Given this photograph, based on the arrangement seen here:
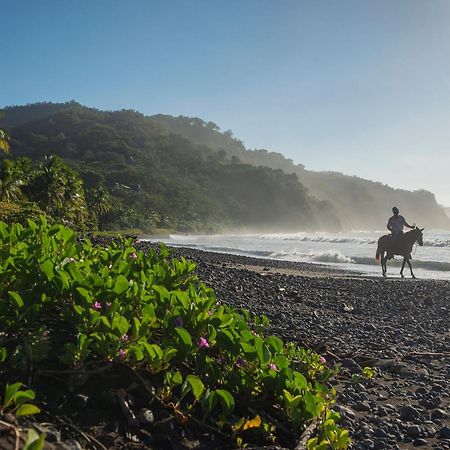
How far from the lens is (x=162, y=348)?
3.02m

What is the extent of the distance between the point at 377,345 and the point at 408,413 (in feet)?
7.97

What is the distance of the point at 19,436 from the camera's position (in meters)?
2.00

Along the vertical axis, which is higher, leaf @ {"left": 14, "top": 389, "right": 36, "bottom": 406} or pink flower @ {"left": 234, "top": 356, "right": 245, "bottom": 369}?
leaf @ {"left": 14, "top": 389, "right": 36, "bottom": 406}

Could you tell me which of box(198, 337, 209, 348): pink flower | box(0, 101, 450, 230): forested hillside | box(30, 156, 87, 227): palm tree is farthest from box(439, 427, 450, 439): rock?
box(0, 101, 450, 230): forested hillside

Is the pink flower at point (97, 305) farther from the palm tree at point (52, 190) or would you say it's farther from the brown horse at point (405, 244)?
the palm tree at point (52, 190)

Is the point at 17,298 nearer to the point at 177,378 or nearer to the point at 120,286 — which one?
the point at 120,286

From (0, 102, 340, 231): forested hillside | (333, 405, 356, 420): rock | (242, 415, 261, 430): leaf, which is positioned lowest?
(333, 405, 356, 420): rock

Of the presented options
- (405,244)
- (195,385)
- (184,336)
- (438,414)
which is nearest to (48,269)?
(184,336)

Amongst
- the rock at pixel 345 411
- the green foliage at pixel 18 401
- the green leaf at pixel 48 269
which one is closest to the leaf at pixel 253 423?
the green foliage at pixel 18 401

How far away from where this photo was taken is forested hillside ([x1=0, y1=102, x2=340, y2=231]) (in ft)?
363

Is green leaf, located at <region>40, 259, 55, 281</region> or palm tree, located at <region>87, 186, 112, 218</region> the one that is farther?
palm tree, located at <region>87, 186, 112, 218</region>

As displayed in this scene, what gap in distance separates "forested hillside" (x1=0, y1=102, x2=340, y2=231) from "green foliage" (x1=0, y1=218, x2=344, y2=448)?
3511 inches

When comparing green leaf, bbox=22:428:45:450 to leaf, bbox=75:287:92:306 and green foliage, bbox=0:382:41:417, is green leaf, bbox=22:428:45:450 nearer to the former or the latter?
green foliage, bbox=0:382:41:417

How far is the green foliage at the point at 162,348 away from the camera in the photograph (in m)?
2.67
